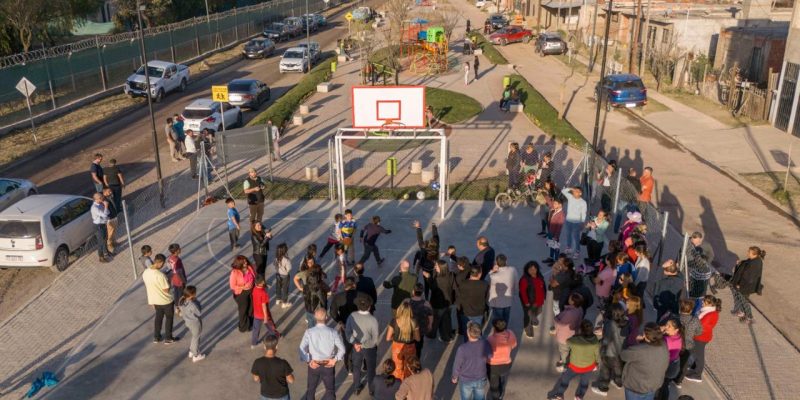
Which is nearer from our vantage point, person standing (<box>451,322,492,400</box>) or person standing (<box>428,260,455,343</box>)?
person standing (<box>451,322,492,400</box>)

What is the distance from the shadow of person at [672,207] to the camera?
18422mm

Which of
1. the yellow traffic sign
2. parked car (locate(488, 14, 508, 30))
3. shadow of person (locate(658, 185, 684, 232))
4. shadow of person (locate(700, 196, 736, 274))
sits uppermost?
the yellow traffic sign

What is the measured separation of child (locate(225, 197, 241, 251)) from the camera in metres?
15.1

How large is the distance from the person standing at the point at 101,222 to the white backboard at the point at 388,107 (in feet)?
22.5

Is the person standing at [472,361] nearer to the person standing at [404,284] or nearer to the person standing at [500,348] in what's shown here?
the person standing at [500,348]

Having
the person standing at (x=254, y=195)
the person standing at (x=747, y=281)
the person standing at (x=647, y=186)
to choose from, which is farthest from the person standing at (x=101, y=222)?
the person standing at (x=747, y=281)

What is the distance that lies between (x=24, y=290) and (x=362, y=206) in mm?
8886

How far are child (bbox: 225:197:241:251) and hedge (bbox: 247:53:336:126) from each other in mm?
12422

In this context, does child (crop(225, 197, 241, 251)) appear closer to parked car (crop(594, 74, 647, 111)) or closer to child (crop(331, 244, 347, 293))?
child (crop(331, 244, 347, 293))

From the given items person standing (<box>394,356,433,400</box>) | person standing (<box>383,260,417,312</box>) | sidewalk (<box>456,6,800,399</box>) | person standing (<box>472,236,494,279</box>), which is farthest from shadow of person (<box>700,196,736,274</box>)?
person standing (<box>394,356,433,400</box>)

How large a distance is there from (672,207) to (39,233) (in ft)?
56.8

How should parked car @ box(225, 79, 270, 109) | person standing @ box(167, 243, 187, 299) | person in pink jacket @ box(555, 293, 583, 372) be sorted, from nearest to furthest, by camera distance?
person in pink jacket @ box(555, 293, 583, 372), person standing @ box(167, 243, 187, 299), parked car @ box(225, 79, 270, 109)

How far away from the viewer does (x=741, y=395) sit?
10.4m

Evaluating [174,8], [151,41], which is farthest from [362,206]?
[174,8]
